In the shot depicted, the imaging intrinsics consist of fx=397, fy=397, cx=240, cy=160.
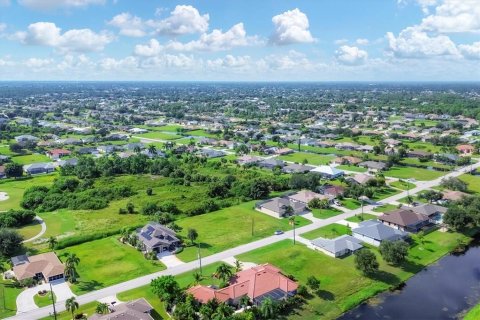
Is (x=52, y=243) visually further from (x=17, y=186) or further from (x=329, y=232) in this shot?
(x=17, y=186)

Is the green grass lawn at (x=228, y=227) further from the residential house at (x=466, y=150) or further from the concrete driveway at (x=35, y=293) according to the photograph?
the residential house at (x=466, y=150)

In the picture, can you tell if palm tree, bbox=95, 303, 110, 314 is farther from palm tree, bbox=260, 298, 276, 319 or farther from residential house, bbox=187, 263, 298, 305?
palm tree, bbox=260, 298, 276, 319

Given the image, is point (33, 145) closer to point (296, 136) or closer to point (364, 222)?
point (296, 136)

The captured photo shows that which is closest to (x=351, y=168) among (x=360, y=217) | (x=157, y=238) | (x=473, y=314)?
(x=360, y=217)

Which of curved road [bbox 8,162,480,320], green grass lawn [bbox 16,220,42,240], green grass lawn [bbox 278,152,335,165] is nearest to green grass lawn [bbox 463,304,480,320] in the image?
curved road [bbox 8,162,480,320]

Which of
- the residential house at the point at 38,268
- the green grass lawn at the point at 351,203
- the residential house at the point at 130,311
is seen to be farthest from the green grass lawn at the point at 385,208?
the residential house at the point at 38,268
